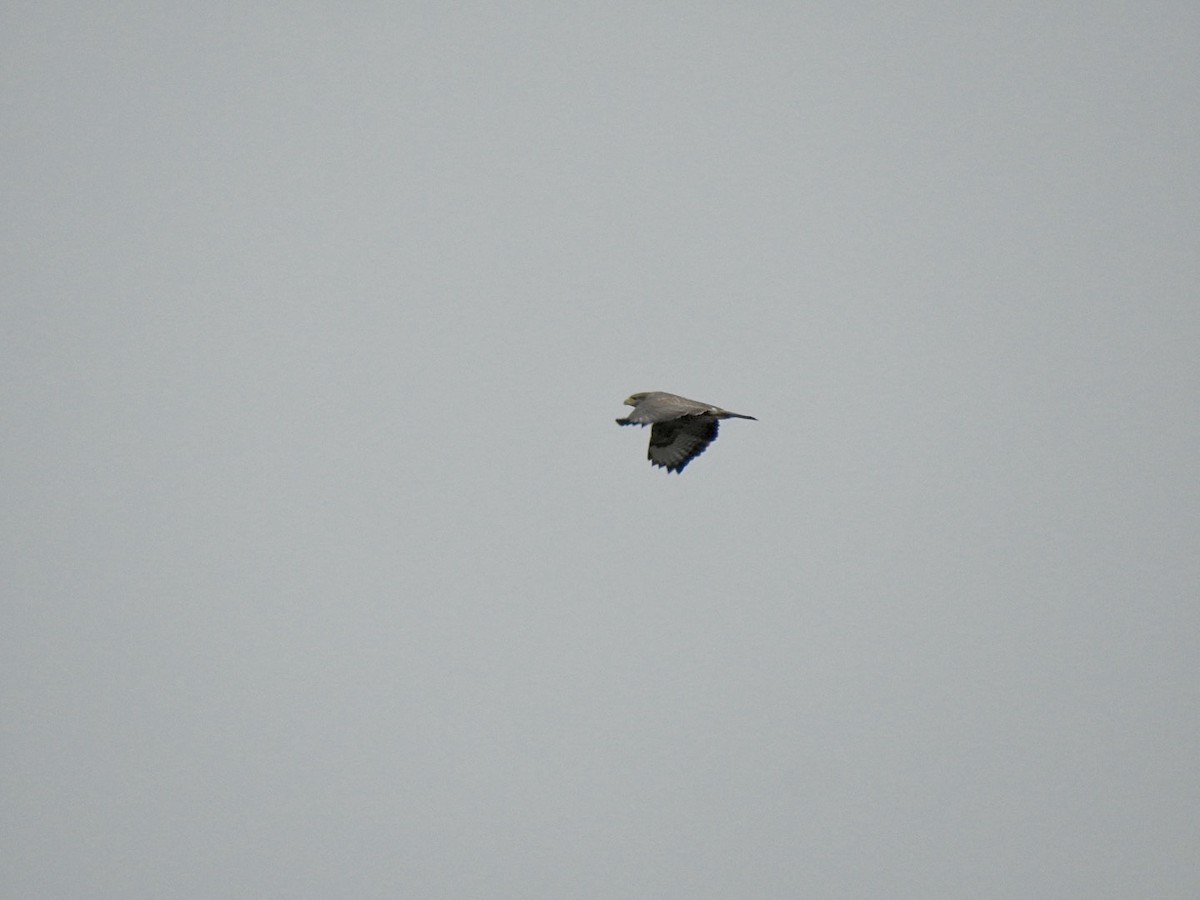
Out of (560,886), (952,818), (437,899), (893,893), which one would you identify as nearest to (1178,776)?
(952,818)

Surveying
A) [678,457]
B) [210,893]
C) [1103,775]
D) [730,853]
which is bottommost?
[678,457]

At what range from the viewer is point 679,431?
79.9 feet

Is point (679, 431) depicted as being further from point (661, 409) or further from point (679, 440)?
point (661, 409)

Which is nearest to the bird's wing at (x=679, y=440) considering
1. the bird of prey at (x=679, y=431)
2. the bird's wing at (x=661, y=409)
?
the bird of prey at (x=679, y=431)

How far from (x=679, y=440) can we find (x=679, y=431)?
15 cm

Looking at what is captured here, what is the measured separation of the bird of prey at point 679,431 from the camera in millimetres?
23109

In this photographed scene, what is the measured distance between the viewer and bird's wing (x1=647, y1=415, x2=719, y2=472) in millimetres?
24172

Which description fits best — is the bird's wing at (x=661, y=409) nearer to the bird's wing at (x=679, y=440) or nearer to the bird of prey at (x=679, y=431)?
the bird of prey at (x=679, y=431)

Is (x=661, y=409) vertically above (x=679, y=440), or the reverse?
(x=679, y=440)

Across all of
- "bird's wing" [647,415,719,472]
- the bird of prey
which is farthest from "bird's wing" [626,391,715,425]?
"bird's wing" [647,415,719,472]

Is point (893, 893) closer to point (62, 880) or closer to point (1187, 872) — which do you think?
point (1187, 872)

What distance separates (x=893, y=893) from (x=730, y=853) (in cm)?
3781

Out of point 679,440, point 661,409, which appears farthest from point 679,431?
point 661,409

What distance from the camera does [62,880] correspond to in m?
196
